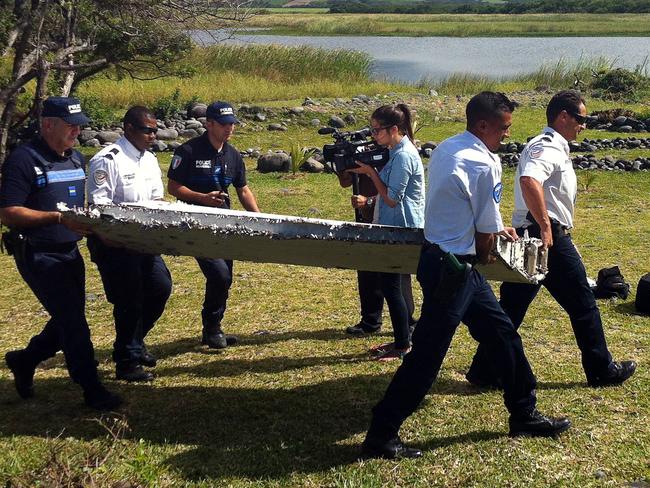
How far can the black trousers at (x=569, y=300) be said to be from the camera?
509cm

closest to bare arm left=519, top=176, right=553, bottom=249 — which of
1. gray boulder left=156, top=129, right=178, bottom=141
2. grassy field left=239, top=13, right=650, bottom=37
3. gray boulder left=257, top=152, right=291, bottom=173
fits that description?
gray boulder left=257, top=152, right=291, bottom=173

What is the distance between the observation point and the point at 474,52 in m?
52.4

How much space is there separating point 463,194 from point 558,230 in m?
1.26

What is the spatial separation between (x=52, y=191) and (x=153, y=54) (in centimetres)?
1208

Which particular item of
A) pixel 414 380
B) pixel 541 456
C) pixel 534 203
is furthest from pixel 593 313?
pixel 414 380

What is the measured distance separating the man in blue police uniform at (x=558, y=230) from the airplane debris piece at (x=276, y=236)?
359mm

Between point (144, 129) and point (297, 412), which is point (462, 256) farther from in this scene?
point (144, 129)

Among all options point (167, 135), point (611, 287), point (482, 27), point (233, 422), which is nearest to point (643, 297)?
point (611, 287)

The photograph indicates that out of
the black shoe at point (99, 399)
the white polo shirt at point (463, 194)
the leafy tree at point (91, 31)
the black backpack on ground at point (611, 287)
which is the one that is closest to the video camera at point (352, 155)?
the white polo shirt at point (463, 194)

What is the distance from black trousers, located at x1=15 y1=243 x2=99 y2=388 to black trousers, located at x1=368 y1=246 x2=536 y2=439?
5.77ft

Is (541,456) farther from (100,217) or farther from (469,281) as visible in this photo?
(100,217)

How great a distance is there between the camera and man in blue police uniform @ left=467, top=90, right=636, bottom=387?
16.2 feet

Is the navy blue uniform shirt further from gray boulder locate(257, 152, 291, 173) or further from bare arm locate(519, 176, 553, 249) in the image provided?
gray boulder locate(257, 152, 291, 173)

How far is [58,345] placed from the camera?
521cm
